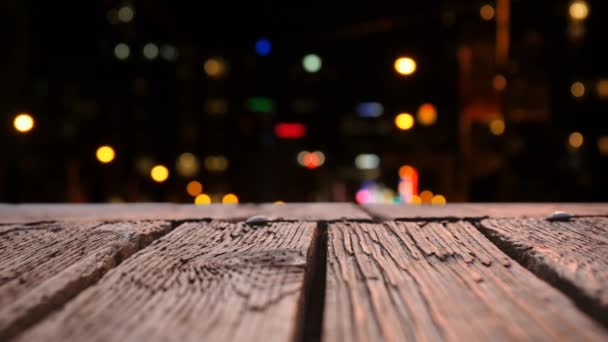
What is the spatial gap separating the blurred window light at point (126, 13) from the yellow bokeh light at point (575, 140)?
881 cm

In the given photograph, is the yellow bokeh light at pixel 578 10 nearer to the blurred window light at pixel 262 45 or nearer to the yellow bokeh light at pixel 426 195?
the yellow bokeh light at pixel 426 195

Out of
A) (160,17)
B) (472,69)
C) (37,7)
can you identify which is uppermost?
(160,17)

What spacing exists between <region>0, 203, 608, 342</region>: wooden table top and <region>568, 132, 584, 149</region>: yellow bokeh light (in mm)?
9812

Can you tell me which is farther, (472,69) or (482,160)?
(482,160)

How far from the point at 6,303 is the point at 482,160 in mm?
8668

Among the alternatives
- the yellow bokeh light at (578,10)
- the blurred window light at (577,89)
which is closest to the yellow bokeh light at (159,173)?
the blurred window light at (577,89)

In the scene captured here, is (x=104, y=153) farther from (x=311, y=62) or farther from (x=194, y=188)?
(x=311, y=62)

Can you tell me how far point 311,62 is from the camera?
562 inches

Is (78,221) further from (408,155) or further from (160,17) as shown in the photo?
(408,155)

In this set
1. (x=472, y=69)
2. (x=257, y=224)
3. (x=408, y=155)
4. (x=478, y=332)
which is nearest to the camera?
(x=478, y=332)

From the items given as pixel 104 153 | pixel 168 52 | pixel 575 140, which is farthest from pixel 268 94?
pixel 575 140

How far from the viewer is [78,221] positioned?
4.71 ft

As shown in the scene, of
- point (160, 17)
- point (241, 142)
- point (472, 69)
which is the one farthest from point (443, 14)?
point (241, 142)

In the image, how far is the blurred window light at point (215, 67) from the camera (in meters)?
13.8
